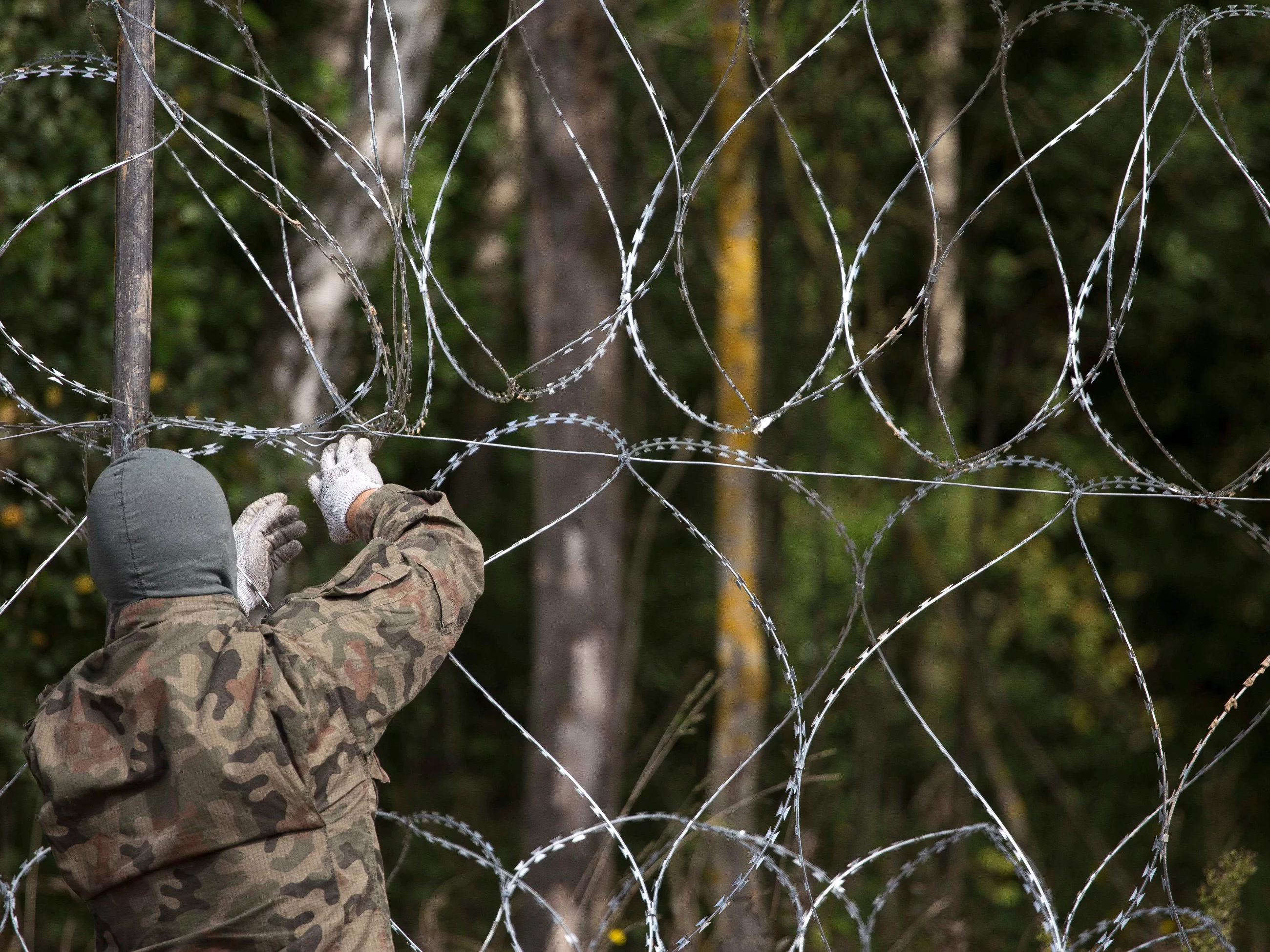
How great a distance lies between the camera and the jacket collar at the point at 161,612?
1.71 metres

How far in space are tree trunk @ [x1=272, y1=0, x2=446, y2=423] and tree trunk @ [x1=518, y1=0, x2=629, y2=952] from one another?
35.1 inches

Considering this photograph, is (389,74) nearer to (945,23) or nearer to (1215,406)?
(945,23)

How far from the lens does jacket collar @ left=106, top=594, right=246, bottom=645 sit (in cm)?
171

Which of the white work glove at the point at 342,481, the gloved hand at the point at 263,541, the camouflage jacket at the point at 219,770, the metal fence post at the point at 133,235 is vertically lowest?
the camouflage jacket at the point at 219,770

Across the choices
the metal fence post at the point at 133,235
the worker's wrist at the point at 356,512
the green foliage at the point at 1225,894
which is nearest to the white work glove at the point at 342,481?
the worker's wrist at the point at 356,512

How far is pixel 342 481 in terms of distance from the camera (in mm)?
2229

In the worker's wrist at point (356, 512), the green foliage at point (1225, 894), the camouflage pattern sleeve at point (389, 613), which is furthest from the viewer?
the green foliage at point (1225, 894)

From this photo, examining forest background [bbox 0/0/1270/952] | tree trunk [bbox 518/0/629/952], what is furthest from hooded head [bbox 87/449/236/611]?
tree trunk [bbox 518/0/629/952]

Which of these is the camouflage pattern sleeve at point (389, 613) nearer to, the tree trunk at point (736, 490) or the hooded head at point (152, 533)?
the hooded head at point (152, 533)

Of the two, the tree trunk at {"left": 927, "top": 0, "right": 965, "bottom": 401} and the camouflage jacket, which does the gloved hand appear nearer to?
the camouflage jacket

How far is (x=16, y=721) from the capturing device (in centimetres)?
462

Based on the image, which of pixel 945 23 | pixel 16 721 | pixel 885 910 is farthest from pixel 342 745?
pixel 945 23

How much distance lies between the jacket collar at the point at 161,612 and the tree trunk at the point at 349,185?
13.2ft

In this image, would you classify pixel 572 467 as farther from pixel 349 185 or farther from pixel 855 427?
pixel 855 427
